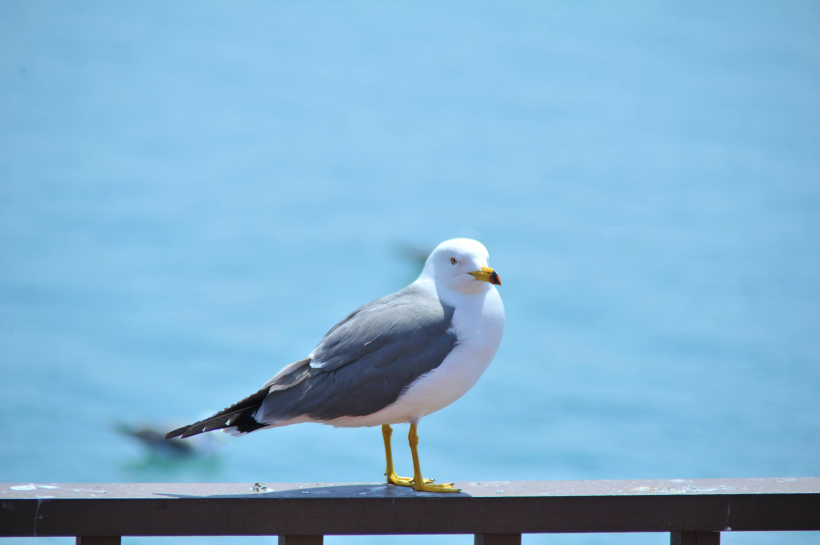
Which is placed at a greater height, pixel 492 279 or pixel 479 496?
pixel 492 279

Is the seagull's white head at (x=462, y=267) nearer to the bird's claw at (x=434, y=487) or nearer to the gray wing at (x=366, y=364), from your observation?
the gray wing at (x=366, y=364)

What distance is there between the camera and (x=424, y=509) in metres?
1.22

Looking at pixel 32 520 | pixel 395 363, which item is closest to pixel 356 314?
pixel 395 363

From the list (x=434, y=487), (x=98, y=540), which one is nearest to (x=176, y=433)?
(x=98, y=540)

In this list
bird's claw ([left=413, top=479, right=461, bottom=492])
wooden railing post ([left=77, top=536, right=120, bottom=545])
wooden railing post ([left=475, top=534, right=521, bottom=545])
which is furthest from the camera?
bird's claw ([left=413, top=479, right=461, bottom=492])

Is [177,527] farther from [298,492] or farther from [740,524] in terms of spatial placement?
[740,524]

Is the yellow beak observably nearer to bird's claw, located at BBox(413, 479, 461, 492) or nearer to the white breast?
the white breast

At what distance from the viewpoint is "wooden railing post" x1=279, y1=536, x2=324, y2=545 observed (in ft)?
3.89

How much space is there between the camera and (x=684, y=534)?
1.26 meters

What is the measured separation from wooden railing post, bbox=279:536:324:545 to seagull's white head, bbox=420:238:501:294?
1.66ft

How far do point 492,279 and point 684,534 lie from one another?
505mm

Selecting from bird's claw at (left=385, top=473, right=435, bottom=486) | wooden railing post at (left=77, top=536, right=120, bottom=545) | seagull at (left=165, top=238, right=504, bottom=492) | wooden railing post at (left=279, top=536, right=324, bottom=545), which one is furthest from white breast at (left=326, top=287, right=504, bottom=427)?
wooden railing post at (left=77, top=536, right=120, bottom=545)

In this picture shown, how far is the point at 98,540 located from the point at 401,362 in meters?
0.54

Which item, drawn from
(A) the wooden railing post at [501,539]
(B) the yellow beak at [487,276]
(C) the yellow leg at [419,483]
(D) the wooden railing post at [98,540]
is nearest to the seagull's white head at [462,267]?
(B) the yellow beak at [487,276]
